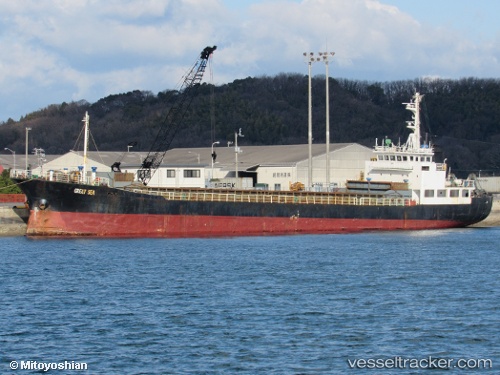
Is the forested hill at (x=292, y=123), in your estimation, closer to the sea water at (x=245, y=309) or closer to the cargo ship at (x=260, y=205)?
the cargo ship at (x=260, y=205)

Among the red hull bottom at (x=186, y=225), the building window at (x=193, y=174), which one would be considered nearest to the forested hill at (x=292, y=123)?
the building window at (x=193, y=174)

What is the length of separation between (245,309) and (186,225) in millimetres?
30483

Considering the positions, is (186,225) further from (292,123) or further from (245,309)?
(292,123)

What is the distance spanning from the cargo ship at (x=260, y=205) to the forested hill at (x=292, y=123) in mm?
76596

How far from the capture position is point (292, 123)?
18025 cm

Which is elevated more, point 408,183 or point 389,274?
point 408,183

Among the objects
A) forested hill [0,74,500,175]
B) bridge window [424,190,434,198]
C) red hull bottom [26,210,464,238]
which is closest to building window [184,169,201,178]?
Result: red hull bottom [26,210,464,238]

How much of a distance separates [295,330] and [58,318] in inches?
348

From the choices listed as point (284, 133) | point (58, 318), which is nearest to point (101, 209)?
point (58, 318)

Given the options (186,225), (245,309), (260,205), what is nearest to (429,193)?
(260,205)

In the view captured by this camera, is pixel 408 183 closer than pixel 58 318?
No

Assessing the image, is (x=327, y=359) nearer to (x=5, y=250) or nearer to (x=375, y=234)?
(x=5, y=250)

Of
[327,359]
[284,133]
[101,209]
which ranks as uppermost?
[284,133]

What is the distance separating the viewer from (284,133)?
171125mm
